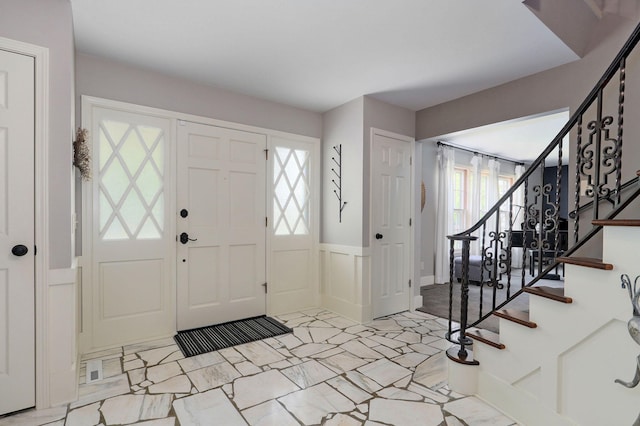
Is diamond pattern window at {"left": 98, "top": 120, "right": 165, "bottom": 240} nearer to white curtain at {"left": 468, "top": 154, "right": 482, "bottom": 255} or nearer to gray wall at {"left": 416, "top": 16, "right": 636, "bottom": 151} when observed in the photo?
gray wall at {"left": 416, "top": 16, "right": 636, "bottom": 151}

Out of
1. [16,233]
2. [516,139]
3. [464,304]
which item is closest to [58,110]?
[16,233]

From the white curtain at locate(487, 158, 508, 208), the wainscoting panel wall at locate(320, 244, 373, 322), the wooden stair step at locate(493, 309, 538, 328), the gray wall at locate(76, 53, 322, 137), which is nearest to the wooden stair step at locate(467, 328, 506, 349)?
the wooden stair step at locate(493, 309, 538, 328)

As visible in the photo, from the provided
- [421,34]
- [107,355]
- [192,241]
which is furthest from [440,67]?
[107,355]

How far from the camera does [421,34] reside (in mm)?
2381

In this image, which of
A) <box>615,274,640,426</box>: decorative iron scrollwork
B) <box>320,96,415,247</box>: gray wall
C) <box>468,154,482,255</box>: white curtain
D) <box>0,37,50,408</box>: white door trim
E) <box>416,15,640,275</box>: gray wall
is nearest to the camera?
<box>615,274,640,426</box>: decorative iron scrollwork

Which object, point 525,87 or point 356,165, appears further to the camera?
point 356,165

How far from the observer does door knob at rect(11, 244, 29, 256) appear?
6.23 feet

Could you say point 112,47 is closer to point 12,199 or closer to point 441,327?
point 12,199

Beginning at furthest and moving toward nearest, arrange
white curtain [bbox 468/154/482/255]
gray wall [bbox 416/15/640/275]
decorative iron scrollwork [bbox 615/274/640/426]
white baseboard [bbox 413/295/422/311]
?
1. white curtain [bbox 468/154/482/255]
2. white baseboard [bbox 413/295/422/311]
3. gray wall [bbox 416/15/640/275]
4. decorative iron scrollwork [bbox 615/274/640/426]

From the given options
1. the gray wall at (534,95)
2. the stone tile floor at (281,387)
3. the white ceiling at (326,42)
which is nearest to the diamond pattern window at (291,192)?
the white ceiling at (326,42)

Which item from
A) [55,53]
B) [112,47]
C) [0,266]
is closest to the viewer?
[0,266]

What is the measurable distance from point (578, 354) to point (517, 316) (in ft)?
1.14

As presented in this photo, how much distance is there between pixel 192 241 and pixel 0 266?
4.86ft

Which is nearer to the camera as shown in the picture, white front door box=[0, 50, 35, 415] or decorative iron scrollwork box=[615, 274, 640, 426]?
decorative iron scrollwork box=[615, 274, 640, 426]
